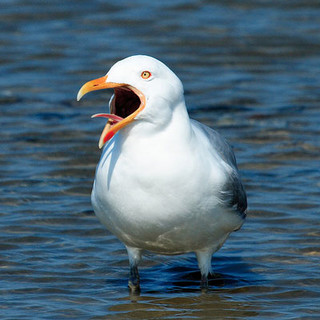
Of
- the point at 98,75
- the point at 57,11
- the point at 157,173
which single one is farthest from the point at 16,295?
the point at 57,11

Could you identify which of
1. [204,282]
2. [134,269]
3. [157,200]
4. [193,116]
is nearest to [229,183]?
[157,200]

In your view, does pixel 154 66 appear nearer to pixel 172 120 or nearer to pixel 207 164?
pixel 172 120

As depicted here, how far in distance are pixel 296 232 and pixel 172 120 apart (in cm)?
237

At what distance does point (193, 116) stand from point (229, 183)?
4.83 m

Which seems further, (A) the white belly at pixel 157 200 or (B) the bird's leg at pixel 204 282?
(B) the bird's leg at pixel 204 282

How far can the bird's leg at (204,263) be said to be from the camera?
646 centimetres

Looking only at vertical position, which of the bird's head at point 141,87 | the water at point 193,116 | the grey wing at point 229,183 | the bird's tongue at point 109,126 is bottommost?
the water at point 193,116

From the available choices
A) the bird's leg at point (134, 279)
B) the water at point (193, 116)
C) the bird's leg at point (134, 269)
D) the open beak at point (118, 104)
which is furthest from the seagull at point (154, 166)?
the water at point (193, 116)

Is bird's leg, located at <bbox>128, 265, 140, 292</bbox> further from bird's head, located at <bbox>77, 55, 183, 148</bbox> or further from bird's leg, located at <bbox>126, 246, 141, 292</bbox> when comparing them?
bird's head, located at <bbox>77, 55, 183, 148</bbox>

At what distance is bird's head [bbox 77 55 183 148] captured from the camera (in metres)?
5.46

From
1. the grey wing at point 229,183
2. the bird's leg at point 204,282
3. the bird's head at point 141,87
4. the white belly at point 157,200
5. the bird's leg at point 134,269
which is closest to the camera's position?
the bird's head at point 141,87

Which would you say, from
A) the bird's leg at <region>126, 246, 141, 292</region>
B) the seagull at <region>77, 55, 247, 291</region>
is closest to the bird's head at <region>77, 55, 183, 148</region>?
the seagull at <region>77, 55, 247, 291</region>

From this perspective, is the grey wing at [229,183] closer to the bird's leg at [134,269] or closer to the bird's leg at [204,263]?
the bird's leg at [204,263]

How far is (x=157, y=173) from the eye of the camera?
5.67 meters
